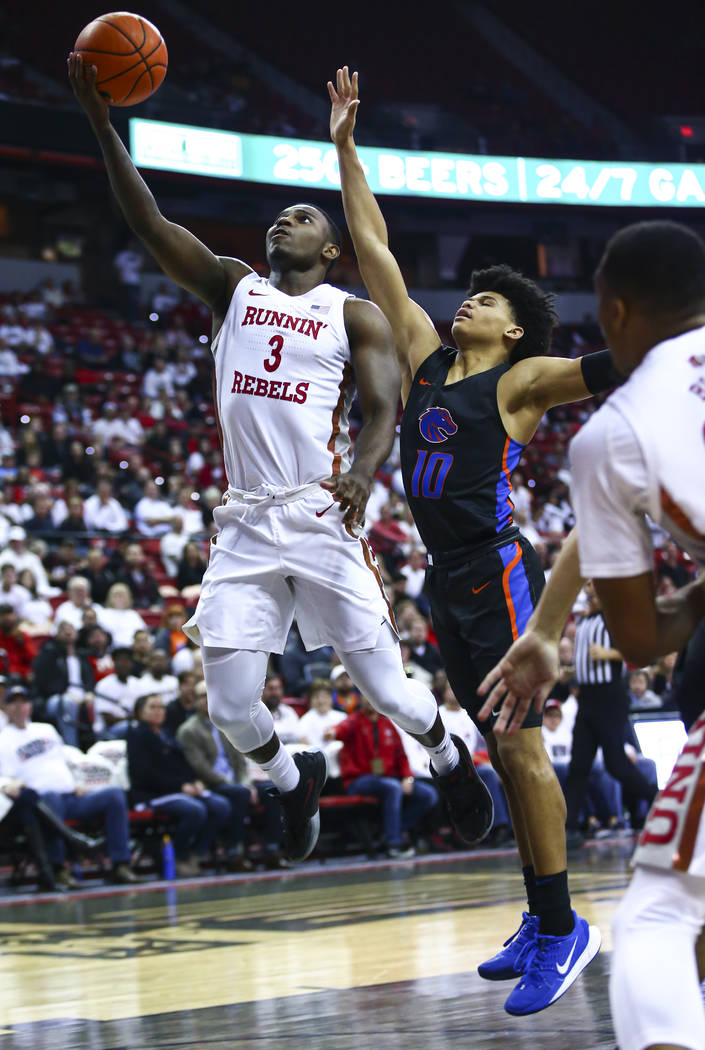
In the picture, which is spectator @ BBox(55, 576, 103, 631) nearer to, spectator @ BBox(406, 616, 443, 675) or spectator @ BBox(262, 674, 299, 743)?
spectator @ BBox(262, 674, 299, 743)

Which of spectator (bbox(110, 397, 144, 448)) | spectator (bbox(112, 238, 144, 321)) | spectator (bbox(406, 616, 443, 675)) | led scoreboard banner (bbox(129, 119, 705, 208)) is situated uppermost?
led scoreboard banner (bbox(129, 119, 705, 208))

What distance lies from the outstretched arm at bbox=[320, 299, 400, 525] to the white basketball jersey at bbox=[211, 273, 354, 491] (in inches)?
2.5

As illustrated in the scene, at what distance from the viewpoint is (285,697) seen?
39.3 feet

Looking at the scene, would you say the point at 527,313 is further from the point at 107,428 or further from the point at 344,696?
the point at 107,428

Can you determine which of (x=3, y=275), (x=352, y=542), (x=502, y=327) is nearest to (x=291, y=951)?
(x=352, y=542)

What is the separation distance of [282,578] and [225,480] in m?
12.4

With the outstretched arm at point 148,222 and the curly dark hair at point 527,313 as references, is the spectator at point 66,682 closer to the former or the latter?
the outstretched arm at point 148,222

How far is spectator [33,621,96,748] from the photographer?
10180mm

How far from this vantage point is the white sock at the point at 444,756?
4863mm

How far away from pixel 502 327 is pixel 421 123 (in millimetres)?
24579

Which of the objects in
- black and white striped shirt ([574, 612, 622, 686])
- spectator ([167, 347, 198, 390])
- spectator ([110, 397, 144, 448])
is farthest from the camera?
spectator ([167, 347, 198, 390])

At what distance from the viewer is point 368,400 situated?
4.55 m

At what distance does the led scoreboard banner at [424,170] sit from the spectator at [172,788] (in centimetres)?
1399

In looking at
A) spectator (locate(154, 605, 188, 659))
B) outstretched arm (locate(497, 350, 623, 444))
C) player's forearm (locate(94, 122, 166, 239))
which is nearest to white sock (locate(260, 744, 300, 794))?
outstretched arm (locate(497, 350, 623, 444))
